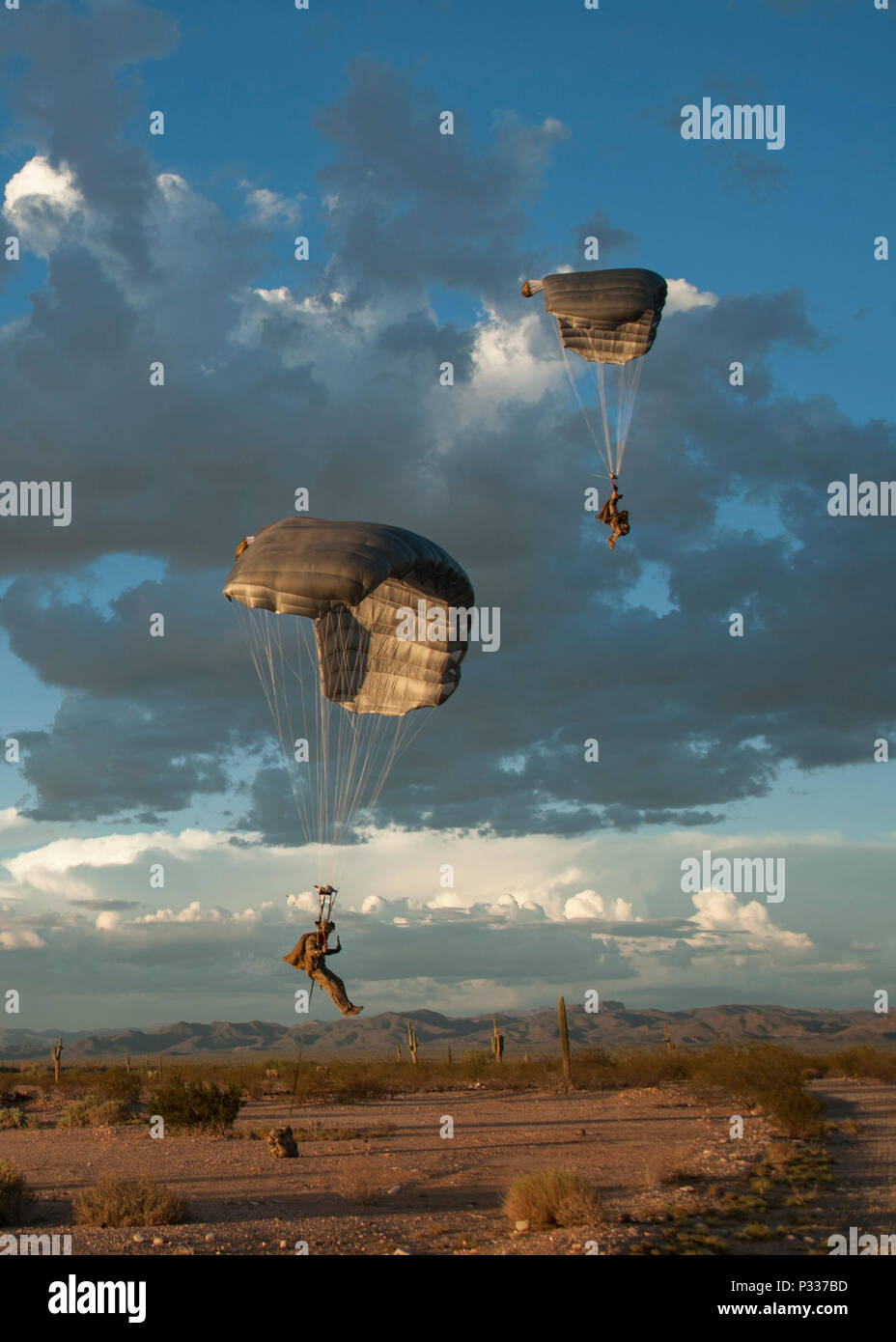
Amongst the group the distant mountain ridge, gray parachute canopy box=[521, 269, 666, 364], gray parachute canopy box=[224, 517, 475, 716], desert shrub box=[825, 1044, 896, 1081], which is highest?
gray parachute canopy box=[521, 269, 666, 364]

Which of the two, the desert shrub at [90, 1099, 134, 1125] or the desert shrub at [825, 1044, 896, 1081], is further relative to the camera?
the desert shrub at [825, 1044, 896, 1081]

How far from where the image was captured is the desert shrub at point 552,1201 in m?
13.3

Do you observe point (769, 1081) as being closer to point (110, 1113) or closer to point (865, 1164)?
point (865, 1164)

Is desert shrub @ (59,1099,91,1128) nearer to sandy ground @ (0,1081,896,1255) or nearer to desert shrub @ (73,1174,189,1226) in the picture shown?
sandy ground @ (0,1081,896,1255)

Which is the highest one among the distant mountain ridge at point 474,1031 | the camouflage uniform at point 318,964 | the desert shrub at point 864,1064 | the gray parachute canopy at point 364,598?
the gray parachute canopy at point 364,598

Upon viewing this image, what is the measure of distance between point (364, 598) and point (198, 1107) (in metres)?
13.7

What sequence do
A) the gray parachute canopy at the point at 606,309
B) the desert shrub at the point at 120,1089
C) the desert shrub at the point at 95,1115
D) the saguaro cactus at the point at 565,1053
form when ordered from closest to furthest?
the gray parachute canopy at the point at 606,309 → the desert shrub at the point at 95,1115 → the desert shrub at the point at 120,1089 → the saguaro cactus at the point at 565,1053

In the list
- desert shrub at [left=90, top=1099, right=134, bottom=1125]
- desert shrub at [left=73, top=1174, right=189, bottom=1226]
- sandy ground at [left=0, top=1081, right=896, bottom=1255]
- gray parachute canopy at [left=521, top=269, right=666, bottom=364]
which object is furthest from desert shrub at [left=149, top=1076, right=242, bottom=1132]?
gray parachute canopy at [left=521, top=269, right=666, bottom=364]

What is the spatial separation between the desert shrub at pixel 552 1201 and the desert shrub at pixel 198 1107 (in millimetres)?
11289

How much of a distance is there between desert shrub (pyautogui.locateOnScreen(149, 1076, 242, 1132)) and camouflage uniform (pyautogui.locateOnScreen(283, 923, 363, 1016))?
30.0 ft

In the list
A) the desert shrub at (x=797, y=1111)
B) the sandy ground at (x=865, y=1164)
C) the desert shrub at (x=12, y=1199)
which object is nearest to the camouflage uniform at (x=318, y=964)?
the desert shrub at (x=12, y=1199)

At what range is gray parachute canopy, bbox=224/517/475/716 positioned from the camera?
15961 millimetres

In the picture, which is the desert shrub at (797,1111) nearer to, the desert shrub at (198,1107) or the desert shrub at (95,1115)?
the desert shrub at (198,1107)
